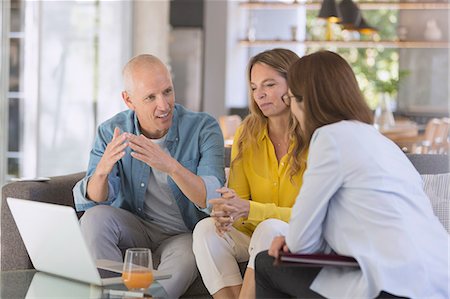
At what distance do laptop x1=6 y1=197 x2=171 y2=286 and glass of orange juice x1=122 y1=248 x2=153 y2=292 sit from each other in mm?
186

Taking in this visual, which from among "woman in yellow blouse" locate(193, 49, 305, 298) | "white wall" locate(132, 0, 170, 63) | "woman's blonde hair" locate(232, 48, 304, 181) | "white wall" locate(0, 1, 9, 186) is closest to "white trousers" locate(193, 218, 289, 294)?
"woman in yellow blouse" locate(193, 49, 305, 298)

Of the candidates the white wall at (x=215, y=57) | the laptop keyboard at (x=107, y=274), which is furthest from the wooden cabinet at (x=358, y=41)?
the laptop keyboard at (x=107, y=274)

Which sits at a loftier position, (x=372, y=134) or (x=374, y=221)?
(x=372, y=134)

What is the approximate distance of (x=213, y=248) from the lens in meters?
3.29

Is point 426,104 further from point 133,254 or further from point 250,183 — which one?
point 133,254

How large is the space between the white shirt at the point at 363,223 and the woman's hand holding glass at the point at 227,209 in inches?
23.4

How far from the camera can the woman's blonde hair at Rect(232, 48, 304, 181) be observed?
3.47m

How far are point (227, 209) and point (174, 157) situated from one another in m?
0.53

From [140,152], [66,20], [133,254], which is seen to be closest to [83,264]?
[133,254]

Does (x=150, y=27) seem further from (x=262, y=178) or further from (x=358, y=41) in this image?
(x=262, y=178)

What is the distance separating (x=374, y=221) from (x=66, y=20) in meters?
5.50

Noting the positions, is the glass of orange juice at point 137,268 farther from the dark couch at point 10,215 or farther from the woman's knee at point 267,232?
the dark couch at point 10,215

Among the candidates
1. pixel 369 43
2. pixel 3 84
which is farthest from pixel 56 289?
pixel 369 43

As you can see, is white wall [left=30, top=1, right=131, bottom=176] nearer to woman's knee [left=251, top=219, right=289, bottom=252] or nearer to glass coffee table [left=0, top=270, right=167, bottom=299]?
glass coffee table [left=0, top=270, right=167, bottom=299]
